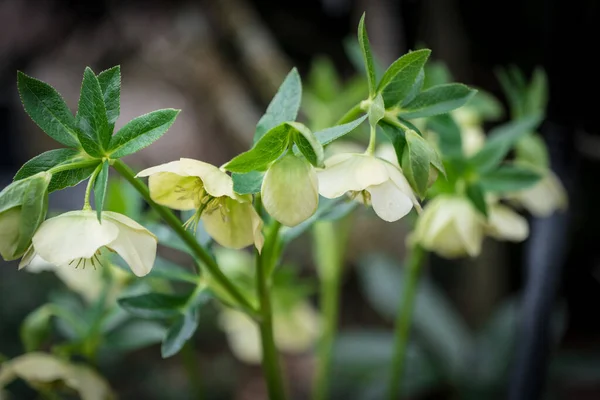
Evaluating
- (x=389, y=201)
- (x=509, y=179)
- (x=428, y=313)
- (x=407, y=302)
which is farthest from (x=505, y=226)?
(x=428, y=313)

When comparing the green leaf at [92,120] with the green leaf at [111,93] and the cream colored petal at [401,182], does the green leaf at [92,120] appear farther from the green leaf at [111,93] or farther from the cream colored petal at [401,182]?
the cream colored petal at [401,182]

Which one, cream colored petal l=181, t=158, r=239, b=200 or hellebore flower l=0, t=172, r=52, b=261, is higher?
hellebore flower l=0, t=172, r=52, b=261

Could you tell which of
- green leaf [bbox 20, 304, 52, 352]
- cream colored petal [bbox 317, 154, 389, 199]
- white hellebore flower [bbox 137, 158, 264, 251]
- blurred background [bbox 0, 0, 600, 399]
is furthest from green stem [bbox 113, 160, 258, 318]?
blurred background [bbox 0, 0, 600, 399]

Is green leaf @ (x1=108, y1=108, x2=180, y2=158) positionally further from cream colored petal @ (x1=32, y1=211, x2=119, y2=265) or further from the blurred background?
the blurred background

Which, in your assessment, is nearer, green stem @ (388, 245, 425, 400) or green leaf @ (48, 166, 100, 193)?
green leaf @ (48, 166, 100, 193)

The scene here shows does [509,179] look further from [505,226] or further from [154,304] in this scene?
[154,304]

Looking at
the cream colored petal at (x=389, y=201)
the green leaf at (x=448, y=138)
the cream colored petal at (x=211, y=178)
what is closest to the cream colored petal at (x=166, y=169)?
the cream colored petal at (x=211, y=178)

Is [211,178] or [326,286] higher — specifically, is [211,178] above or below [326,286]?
above
